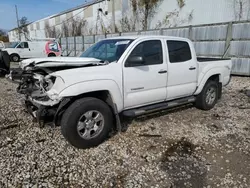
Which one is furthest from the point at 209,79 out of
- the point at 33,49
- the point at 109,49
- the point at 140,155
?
the point at 33,49

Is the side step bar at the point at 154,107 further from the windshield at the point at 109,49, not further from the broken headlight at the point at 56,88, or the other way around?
the broken headlight at the point at 56,88

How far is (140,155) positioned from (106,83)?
127 cm

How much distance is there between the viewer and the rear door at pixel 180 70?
4375 mm

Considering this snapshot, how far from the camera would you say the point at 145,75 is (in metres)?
3.90

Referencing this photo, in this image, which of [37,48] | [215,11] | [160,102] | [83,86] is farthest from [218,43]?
[37,48]

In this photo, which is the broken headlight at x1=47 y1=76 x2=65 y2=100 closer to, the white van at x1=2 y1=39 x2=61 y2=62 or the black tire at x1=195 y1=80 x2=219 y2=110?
the black tire at x1=195 y1=80 x2=219 y2=110

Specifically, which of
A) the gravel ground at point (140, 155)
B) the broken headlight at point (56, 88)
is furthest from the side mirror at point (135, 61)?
the gravel ground at point (140, 155)

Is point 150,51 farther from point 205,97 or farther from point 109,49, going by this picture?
point 205,97

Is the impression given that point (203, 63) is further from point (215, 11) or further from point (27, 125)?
point (215, 11)

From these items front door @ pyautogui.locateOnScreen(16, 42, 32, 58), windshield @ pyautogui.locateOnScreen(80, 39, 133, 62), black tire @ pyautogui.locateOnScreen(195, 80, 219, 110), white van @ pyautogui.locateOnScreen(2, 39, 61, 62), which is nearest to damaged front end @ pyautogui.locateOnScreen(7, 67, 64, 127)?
windshield @ pyautogui.locateOnScreen(80, 39, 133, 62)

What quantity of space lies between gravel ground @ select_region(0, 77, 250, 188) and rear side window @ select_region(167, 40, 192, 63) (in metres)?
1.36

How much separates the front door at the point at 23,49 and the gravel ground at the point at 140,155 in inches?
625

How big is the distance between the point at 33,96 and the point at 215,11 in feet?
47.1

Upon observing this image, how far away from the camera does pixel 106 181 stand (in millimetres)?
2783
